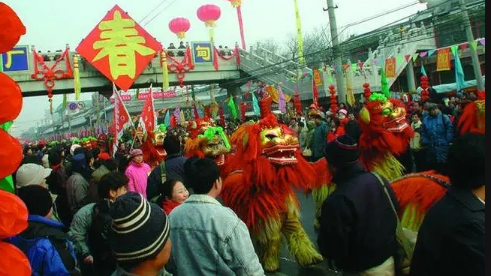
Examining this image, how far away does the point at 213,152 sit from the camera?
597 centimetres

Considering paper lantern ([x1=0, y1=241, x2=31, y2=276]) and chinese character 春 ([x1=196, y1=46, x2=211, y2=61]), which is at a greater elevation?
chinese character 春 ([x1=196, y1=46, x2=211, y2=61])

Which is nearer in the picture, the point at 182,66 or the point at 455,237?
the point at 455,237

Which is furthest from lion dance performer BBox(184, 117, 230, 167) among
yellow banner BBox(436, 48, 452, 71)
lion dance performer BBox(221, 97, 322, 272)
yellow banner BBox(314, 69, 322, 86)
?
yellow banner BBox(314, 69, 322, 86)

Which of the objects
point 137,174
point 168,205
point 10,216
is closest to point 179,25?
point 137,174

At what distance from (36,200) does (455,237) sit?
2516mm

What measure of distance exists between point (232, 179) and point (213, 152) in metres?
0.98

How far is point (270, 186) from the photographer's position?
4.71m

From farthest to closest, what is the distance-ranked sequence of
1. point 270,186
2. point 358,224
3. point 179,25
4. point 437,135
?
point 179,25 → point 437,135 → point 270,186 → point 358,224

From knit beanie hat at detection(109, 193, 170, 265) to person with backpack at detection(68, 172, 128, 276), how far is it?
5.97ft

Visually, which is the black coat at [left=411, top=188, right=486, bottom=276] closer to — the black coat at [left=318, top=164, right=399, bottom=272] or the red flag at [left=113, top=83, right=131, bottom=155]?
the black coat at [left=318, top=164, right=399, bottom=272]

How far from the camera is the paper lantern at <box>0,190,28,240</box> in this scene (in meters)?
1.52

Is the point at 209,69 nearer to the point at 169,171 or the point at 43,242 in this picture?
the point at 169,171

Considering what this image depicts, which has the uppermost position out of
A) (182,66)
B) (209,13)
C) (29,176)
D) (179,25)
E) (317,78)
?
(209,13)

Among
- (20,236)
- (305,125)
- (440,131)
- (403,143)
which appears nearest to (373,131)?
(403,143)
